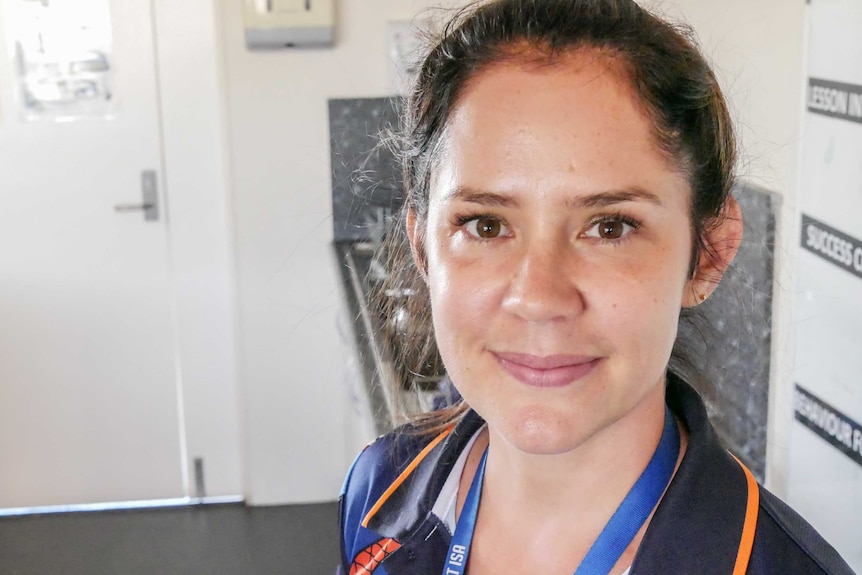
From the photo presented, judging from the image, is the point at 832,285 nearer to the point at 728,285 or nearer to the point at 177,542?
the point at 728,285

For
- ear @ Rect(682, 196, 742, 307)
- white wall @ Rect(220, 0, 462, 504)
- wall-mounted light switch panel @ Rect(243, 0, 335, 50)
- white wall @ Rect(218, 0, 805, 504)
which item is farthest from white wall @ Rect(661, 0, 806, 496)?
ear @ Rect(682, 196, 742, 307)

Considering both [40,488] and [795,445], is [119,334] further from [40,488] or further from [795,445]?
[795,445]

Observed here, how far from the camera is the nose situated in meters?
0.88

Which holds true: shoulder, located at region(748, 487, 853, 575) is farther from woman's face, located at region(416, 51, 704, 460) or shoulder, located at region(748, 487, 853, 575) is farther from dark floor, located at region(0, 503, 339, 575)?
dark floor, located at region(0, 503, 339, 575)

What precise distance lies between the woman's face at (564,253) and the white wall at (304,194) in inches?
91.4

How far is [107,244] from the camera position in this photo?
12.5 feet

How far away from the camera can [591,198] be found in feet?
2.94

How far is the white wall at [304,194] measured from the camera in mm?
3377

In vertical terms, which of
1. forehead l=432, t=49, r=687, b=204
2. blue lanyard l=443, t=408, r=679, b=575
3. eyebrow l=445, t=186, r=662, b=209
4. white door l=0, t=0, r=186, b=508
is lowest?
white door l=0, t=0, r=186, b=508

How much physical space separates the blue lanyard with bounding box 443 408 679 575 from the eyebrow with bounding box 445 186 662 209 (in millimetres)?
242

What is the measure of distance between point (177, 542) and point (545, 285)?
3.17 m

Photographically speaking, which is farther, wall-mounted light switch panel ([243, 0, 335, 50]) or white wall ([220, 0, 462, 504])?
white wall ([220, 0, 462, 504])

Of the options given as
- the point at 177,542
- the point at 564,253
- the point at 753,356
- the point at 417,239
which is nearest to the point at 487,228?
the point at 564,253

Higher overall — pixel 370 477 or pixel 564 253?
pixel 564 253
